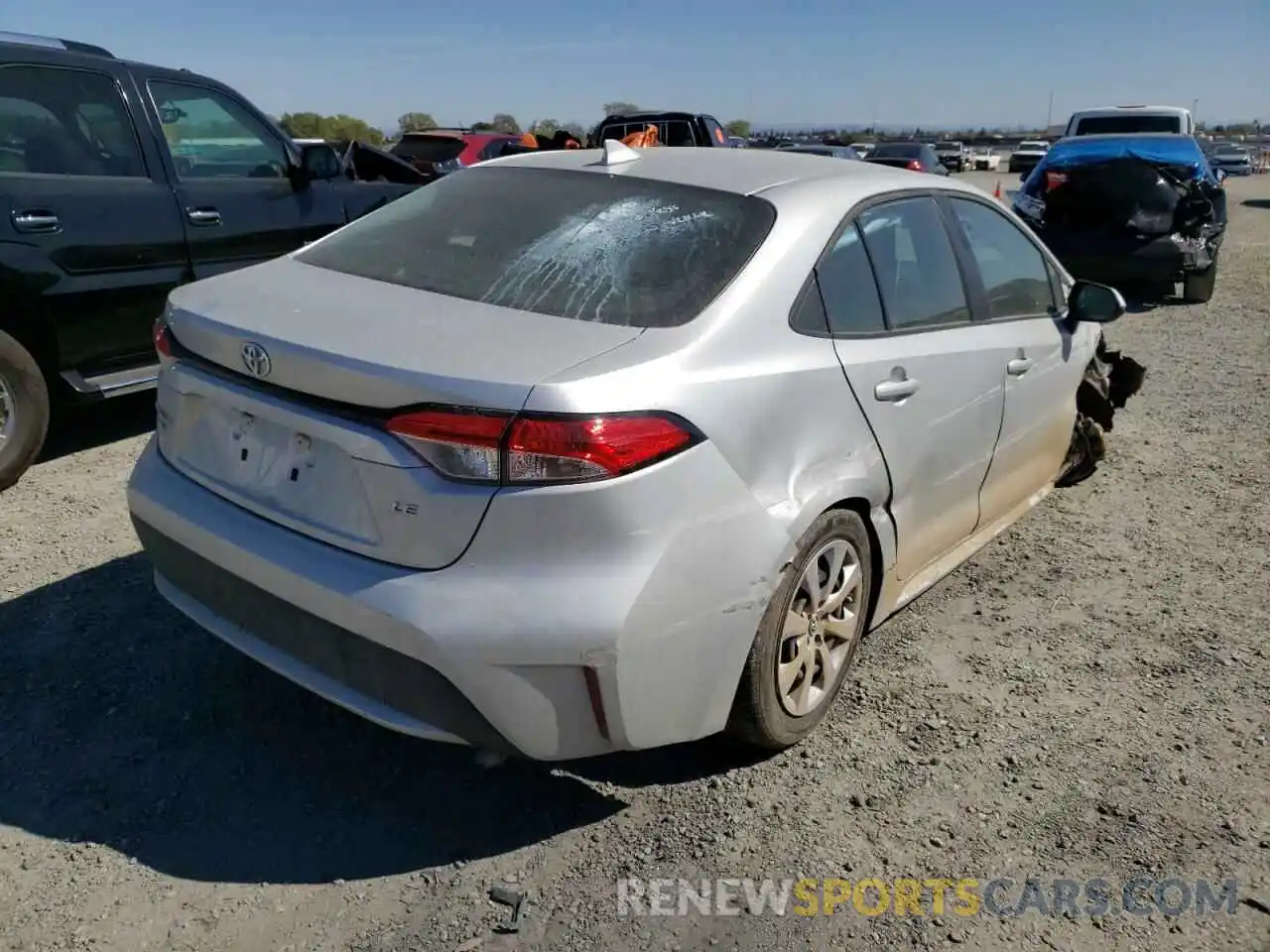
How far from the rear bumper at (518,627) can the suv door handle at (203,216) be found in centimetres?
338

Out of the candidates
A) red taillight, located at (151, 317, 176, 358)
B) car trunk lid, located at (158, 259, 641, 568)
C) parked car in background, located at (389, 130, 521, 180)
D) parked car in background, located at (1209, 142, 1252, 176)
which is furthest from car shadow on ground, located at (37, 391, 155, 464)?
parked car in background, located at (1209, 142, 1252, 176)

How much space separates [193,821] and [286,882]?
360 mm

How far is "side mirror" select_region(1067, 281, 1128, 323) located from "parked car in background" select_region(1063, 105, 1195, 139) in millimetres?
13005

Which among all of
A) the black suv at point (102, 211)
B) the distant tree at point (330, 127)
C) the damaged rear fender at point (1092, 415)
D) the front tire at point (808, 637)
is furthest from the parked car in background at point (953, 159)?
the front tire at point (808, 637)

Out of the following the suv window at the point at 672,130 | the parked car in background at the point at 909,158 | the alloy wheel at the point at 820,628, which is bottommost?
the alloy wheel at the point at 820,628

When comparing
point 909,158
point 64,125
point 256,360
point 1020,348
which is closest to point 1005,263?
point 1020,348

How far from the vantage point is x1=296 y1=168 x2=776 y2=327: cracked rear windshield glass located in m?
2.69

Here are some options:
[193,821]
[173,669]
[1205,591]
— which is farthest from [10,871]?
[1205,591]

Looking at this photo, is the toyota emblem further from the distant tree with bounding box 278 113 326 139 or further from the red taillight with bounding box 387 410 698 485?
the distant tree with bounding box 278 113 326 139

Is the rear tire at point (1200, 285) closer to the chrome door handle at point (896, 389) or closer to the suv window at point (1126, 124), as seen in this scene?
the suv window at point (1126, 124)

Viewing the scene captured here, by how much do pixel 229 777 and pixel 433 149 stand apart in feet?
47.3

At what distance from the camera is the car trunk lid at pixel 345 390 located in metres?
2.28

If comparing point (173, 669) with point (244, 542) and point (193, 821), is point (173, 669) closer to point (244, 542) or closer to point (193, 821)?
point (193, 821)

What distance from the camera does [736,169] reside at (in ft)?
10.9
